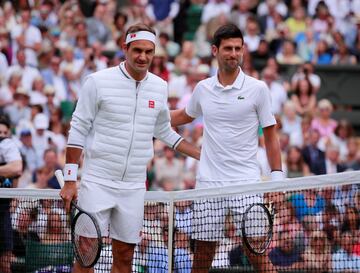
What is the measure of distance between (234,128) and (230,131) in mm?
42

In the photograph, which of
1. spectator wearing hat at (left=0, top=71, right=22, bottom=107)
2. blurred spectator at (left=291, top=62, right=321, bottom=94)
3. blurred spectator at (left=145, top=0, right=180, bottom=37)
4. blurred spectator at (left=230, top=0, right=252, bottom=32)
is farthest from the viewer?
blurred spectator at (left=145, top=0, right=180, bottom=37)

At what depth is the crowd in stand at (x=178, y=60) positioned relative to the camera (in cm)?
1770

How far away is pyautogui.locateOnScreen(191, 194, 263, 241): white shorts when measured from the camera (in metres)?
10.3

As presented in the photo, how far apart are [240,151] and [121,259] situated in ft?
4.45

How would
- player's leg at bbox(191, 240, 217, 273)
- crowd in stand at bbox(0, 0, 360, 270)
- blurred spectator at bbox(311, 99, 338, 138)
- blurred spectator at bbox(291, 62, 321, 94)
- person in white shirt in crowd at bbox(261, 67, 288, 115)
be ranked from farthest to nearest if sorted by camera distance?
blurred spectator at bbox(291, 62, 321, 94), person in white shirt in crowd at bbox(261, 67, 288, 115), blurred spectator at bbox(311, 99, 338, 138), crowd in stand at bbox(0, 0, 360, 270), player's leg at bbox(191, 240, 217, 273)

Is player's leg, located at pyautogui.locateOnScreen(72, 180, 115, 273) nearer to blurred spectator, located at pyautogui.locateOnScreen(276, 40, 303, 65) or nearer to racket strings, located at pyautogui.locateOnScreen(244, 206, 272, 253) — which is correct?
racket strings, located at pyautogui.locateOnScreen(244, 206, 272, 253)

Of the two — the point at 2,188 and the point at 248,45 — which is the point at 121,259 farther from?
the point at 248,45

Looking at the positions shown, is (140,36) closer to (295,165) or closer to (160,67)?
(295,165)

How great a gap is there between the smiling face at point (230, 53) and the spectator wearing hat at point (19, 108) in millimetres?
8261

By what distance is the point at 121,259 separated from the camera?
10.1 metres

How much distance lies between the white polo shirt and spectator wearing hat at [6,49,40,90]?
29.5ft

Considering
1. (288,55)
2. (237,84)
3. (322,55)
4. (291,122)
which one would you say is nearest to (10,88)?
(291,122)

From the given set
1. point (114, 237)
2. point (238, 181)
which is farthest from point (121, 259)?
point (238, 181)

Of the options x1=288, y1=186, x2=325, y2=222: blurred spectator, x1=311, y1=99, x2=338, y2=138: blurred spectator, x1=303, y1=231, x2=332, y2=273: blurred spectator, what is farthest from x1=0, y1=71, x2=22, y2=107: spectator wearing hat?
x1=303, y1=231, x2=332, y2=273: blurred spectator
